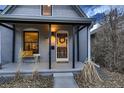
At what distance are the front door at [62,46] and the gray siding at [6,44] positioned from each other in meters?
3.08

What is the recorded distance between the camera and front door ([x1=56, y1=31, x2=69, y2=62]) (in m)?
13.6

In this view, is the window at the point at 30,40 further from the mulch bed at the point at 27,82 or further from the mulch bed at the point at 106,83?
the mulch bed at the point at 106,83

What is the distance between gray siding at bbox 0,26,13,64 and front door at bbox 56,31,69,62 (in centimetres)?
308

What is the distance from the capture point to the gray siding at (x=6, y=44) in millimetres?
12836

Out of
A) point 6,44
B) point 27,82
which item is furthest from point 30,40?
point 27,82

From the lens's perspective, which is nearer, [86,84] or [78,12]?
[86,84]

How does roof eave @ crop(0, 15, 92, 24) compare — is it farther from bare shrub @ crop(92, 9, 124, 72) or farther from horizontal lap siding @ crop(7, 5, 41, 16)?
horizontal lap siding @ crop(7, 5, 41, 16)

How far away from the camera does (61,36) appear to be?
13680 millimetres

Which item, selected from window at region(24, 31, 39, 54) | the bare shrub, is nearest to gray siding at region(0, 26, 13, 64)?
window at region(24, 31, 39, 54)

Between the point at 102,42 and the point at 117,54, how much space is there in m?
1.51

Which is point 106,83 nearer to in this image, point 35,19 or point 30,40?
point 35,19

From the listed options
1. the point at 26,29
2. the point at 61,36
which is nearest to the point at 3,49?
the point at 26,29

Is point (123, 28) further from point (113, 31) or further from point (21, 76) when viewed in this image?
point (21, 76)
